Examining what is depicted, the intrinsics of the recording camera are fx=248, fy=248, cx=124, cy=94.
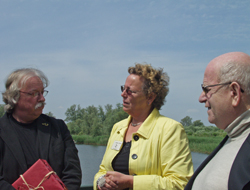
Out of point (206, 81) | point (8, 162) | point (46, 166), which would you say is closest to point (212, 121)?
point (206, 81)

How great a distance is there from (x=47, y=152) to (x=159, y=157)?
106 centimetres

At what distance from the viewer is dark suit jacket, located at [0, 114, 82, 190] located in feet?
7.07

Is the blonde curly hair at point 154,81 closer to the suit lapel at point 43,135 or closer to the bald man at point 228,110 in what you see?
the suit lapel at point 43,135

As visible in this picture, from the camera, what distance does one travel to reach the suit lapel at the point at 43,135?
232cm

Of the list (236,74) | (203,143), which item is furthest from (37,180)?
(203,143)

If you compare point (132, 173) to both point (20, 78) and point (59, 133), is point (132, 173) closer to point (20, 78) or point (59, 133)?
point (59, 133)

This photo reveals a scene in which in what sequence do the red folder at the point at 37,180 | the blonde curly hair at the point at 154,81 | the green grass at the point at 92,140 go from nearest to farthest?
1. the red folder at the point at 37,180
2. the blonde curly hair at the point at 154,81
3. the green grass at the point at 92,140

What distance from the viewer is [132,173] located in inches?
93.2

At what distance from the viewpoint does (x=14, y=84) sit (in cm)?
241

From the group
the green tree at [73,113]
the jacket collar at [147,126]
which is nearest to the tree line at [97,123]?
the green tree at [73,113]

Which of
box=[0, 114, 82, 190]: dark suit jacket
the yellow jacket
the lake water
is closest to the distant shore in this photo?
the lake water

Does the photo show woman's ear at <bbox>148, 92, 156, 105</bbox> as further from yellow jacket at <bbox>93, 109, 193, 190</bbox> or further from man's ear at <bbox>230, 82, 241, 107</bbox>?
man's ear at <bbox>230, 82, 241, 107</bbox>

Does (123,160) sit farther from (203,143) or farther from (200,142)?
(200,142)

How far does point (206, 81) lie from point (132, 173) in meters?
1.23
